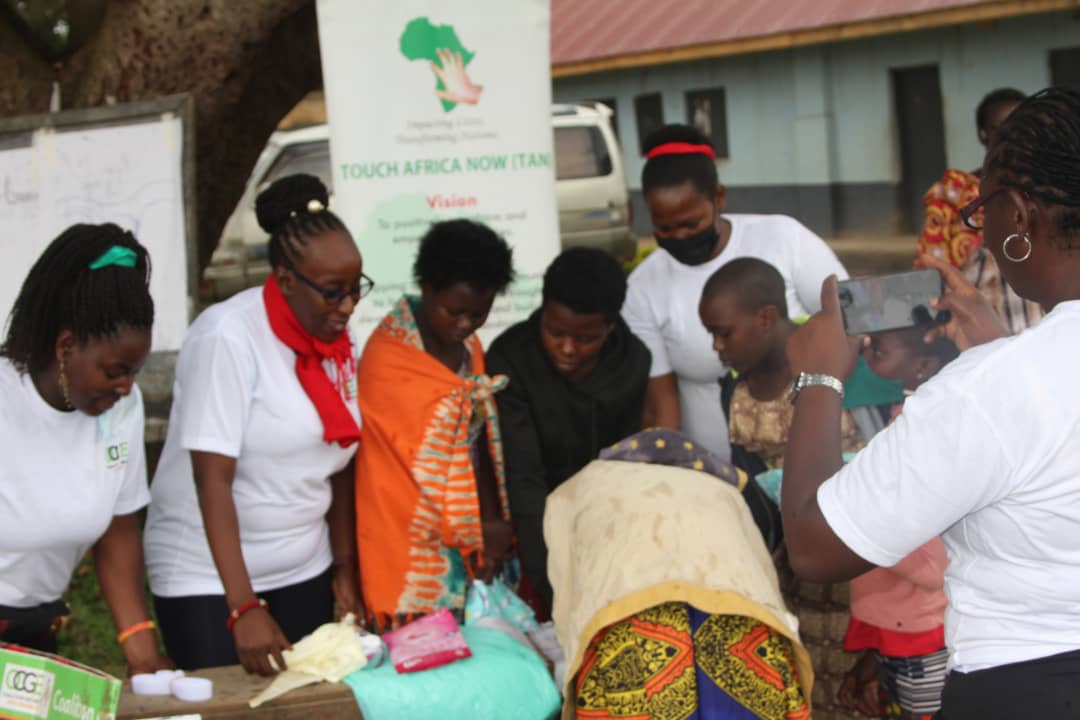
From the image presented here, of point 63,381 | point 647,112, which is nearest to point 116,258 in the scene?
point 63,381

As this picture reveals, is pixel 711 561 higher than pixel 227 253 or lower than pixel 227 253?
lower

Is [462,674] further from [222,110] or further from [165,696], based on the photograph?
[222,110]

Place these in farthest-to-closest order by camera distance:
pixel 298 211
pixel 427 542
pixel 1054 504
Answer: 1. pixel 427 542
2. pixel 298 211
3. pixel 1054 504

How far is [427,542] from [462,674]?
1.78 feet

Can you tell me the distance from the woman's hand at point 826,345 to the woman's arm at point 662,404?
173cm

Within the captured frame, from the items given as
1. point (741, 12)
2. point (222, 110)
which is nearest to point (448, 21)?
point (222, 110)

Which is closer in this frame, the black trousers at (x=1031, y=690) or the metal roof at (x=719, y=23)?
the black trousers at (x=1031, y=690)

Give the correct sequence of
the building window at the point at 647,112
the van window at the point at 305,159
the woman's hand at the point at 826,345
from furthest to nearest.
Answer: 1. the building window at the point at 647,112
2. the van window at the point at 305,159
3. the woman's hand at the point at 826,345

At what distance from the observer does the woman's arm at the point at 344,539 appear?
3664 mm

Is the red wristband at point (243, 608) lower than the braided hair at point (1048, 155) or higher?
lower

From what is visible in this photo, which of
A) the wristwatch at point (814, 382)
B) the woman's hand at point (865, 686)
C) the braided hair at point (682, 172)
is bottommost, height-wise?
the woman's hand at point (865, 686)

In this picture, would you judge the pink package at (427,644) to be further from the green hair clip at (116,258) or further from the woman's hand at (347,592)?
the green hair clip at (116,258)

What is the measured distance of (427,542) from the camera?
365 centimetres

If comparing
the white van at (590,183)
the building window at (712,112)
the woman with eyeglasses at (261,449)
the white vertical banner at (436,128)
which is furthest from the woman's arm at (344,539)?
the building window at (712,112)
